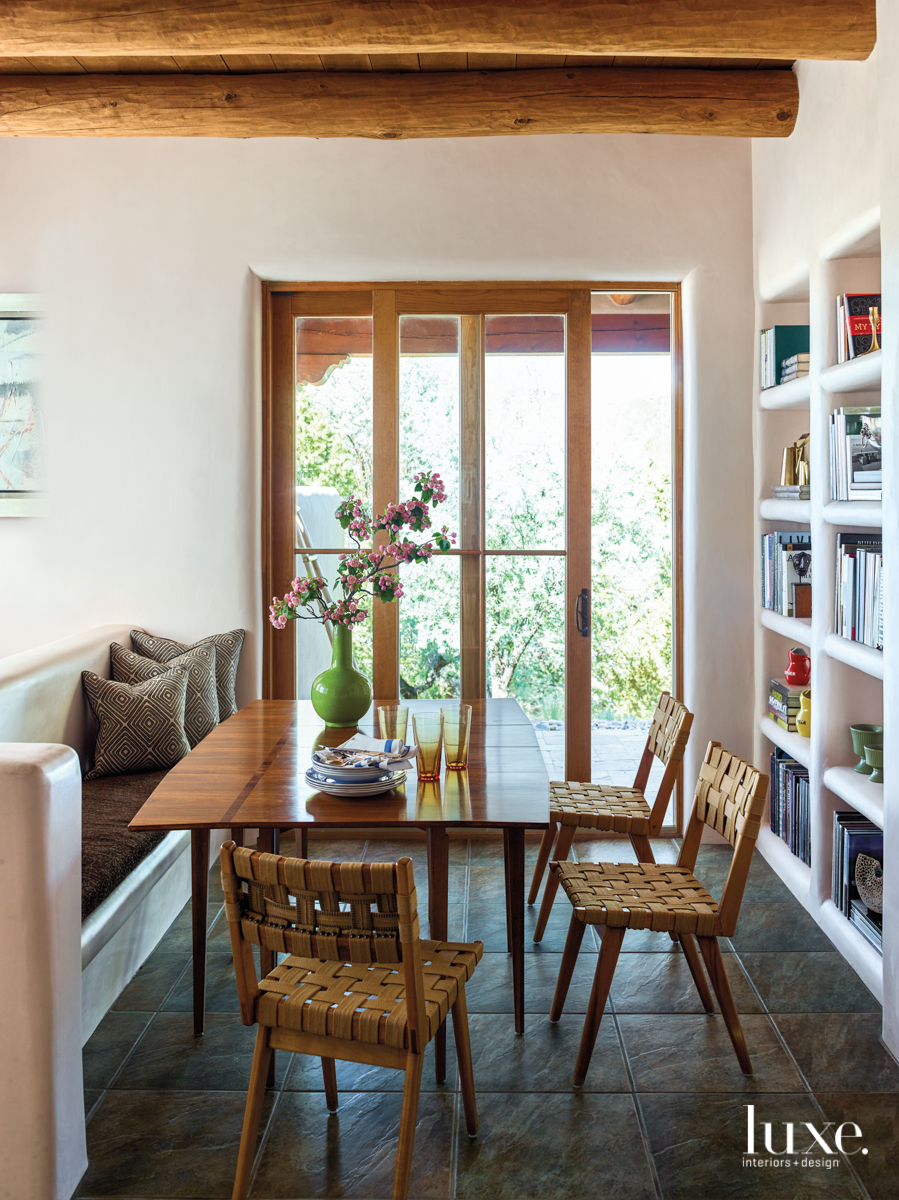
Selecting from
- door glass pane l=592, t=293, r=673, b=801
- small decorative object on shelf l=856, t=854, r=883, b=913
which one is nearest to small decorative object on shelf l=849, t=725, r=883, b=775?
small decorative object on shelf l=856, t=854, r=883, b=913

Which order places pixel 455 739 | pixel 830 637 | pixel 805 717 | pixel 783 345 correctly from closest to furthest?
1. pixel 455 739
2. pixel 830 637
3. pixel 805 717
4. pixel 783 345

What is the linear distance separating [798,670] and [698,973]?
1490mm

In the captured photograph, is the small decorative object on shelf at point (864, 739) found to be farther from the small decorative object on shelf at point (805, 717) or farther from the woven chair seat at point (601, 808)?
the woven chair seat at point (601, 808)

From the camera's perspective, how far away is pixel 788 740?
3549mm

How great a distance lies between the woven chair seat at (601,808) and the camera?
2889 millimetres

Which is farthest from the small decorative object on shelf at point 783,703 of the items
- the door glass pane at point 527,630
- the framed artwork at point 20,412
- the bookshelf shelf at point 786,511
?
the framed artwork at point 20,412

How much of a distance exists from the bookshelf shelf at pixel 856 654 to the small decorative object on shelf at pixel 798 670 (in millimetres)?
570

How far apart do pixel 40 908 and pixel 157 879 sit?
1241 mm

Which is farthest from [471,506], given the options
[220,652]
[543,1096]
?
[543,1096]

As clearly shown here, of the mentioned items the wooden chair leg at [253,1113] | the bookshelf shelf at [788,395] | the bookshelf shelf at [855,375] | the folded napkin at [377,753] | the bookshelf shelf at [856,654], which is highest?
the bookshelf shelf at [788,395]

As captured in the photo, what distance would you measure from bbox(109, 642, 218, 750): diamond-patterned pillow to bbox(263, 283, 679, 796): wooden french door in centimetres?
47

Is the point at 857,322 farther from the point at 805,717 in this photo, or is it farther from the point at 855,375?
the point at 805,717

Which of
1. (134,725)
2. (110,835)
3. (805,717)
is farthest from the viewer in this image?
(805,717)

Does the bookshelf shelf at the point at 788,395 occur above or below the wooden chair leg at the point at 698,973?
above
